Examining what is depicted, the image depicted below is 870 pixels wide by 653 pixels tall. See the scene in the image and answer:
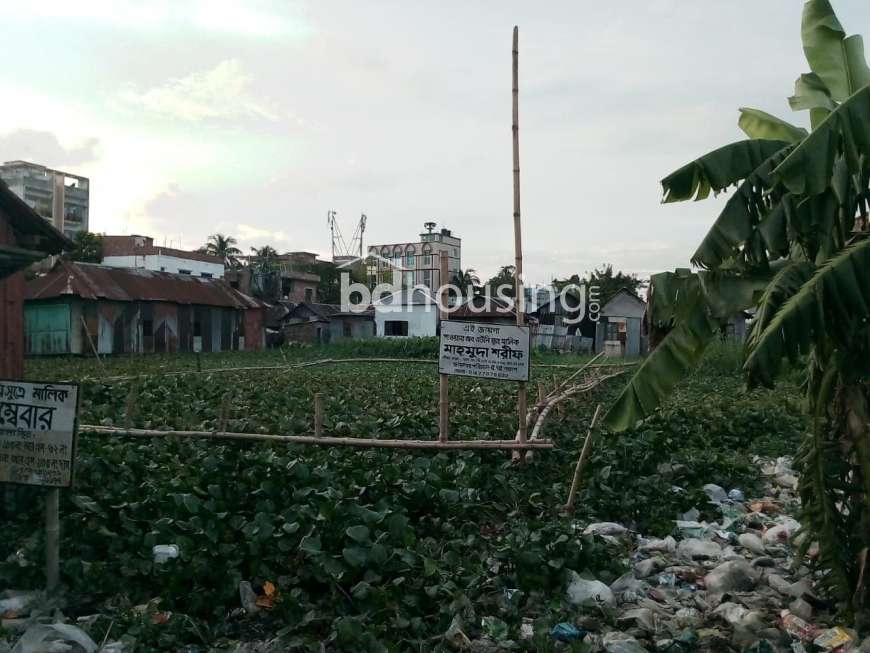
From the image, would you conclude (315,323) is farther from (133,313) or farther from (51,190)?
(51,190)

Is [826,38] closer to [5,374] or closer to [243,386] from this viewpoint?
[5,374]

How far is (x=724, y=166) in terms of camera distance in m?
5.17

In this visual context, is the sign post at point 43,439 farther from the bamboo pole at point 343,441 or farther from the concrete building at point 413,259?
the concrete building at point 413,259

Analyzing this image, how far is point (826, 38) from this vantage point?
18.1 ft

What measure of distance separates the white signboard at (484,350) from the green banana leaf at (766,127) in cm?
292

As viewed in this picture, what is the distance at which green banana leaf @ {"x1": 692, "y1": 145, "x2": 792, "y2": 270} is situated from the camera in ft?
16.1

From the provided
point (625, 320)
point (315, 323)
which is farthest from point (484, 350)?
point (315, 323)

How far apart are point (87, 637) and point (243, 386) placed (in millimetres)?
11408

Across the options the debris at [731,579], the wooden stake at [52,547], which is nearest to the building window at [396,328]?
the debris at [731,579]

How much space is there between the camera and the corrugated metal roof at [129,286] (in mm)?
30891

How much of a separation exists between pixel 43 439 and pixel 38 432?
6 cm

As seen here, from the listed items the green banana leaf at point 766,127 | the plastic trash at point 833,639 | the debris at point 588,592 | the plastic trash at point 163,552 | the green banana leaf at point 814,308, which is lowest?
the plastic trash at point 833,639

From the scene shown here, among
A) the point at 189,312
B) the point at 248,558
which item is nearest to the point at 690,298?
the point at 248,558

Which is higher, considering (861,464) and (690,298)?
(690,298)
